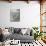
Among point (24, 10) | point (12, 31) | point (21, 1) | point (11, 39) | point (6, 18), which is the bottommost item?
point (11, 39)

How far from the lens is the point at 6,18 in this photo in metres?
4.31

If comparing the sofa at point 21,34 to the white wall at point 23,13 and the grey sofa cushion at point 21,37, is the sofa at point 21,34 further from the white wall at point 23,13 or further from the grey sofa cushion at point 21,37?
the white wall at point 23,13

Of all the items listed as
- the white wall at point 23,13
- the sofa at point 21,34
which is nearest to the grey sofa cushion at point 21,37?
the sofa at point 21,34

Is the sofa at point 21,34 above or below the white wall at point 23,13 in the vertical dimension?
below

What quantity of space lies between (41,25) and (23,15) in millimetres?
739

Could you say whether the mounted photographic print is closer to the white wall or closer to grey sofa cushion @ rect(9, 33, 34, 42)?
the white wall

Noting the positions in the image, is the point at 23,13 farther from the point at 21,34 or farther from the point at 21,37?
the point at 21,37

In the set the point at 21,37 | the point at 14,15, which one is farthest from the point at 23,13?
the point at 21,37

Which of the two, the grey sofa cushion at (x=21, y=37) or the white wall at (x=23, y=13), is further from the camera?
the white wall at (x=23, y=13)

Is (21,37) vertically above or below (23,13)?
below

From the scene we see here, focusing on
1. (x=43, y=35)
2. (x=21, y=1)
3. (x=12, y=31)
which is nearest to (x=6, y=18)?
(x=12, y=31)

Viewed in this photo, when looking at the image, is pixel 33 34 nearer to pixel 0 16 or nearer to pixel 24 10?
pixel 24 10

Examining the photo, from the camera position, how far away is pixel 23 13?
4324 mm

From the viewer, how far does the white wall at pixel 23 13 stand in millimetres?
4301
